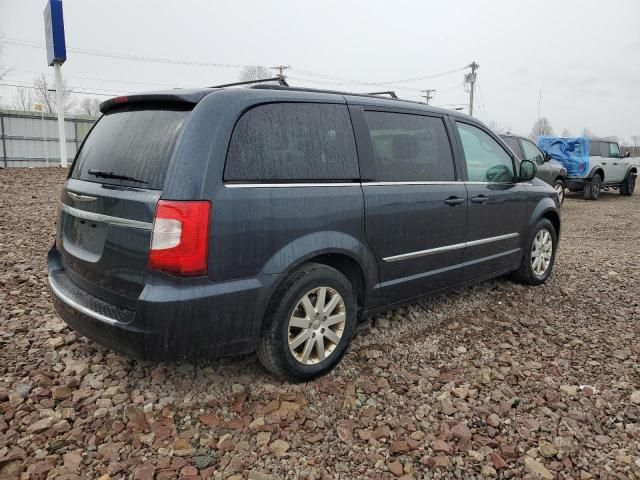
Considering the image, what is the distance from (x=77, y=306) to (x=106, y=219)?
0.52 metres

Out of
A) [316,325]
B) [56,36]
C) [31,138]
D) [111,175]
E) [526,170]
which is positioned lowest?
[316,325]

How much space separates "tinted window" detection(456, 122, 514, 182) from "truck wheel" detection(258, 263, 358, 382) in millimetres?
1642

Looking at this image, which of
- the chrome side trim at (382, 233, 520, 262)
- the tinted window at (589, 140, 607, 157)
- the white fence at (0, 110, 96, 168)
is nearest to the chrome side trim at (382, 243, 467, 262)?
the chrome side trim at (382, 233, 520, 262)

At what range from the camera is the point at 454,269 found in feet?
12.2

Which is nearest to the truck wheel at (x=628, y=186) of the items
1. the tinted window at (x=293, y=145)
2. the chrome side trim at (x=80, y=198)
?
the tinted window at (x=293, y=145)

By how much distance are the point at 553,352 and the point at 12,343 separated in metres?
3.69

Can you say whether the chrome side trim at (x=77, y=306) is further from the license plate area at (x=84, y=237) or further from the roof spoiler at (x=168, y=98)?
the roof spoiler at (x=168, y=98)

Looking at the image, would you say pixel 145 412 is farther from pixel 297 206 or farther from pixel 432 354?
pixel 432 354

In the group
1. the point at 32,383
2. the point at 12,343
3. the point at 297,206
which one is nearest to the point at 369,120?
the point at 297,206

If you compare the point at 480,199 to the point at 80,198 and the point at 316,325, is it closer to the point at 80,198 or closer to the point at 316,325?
the point at 316,325

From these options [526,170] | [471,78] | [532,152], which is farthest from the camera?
[471,78]

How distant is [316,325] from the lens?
9.30 ft

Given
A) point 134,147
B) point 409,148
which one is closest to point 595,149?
point 409,148

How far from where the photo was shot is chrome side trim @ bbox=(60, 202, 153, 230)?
2.29 m
